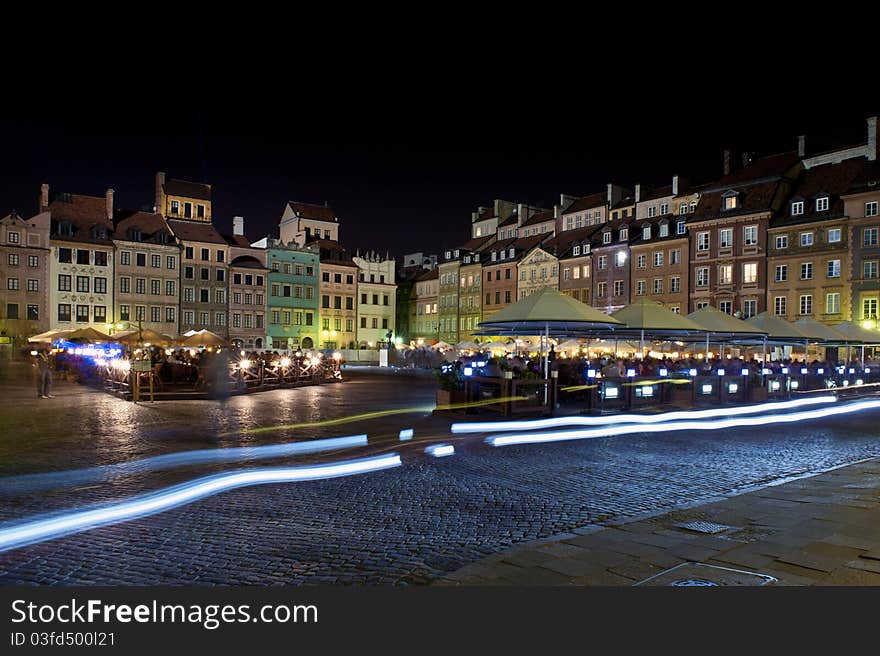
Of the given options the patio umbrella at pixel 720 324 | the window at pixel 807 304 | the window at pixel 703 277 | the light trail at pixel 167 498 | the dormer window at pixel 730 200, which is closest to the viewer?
the light trail at pixel 167 498

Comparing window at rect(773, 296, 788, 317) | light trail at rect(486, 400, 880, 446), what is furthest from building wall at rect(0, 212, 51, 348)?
window at rect(773, 296, 788, 317)

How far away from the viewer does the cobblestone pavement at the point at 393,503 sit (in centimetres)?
554

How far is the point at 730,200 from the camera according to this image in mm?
53906

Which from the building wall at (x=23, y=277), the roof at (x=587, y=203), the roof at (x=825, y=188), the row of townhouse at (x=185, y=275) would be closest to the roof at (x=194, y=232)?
the row of townhouse at (x=185, y=275)

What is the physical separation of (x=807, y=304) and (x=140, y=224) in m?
56.0

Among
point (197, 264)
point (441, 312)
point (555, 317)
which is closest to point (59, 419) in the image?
point (555, 317)

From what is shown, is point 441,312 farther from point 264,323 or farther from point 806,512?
point 806,512

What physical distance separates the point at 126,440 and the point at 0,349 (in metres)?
51.1

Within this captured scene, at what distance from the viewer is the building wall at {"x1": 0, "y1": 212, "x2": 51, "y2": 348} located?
58281 millimetres

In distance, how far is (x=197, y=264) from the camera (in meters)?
67.8

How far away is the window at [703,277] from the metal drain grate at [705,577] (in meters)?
52.7

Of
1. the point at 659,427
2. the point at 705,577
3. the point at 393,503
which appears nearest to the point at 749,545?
the point at 705,577

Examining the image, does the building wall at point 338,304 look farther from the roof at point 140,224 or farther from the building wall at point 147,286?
the roof at point 140,224

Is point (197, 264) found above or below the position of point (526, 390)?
above
